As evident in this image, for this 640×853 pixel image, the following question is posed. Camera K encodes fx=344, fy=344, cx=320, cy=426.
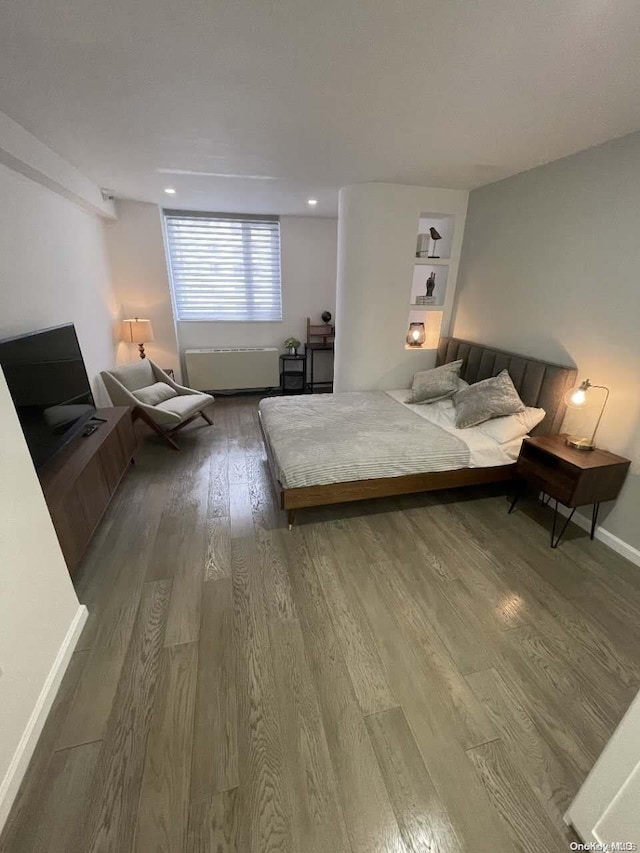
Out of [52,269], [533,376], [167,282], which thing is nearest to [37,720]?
[52,269]

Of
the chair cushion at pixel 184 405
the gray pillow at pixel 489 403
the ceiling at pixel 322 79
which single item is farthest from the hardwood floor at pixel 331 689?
the ceiling at pixel 322 79

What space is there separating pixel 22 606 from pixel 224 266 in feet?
15.0

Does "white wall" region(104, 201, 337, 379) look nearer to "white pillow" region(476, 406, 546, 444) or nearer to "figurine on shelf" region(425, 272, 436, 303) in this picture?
"figurine on shelf" region(425, 272, 436, 303)

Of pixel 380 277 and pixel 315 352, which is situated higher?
pixel 380 277

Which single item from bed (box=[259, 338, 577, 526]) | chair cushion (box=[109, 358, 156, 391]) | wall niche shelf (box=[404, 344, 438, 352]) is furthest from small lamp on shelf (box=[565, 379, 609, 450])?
chair cushion (box=[109, 358, 156, 391])

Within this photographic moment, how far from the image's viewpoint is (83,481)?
6.73 ft

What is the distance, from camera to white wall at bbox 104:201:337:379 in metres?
4.21

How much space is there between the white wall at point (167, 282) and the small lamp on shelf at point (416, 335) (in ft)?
5.78

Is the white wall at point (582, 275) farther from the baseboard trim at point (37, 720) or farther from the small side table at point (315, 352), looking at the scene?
the baseboard trim at point (37, 720)

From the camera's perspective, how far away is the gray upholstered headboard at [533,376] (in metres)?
2.53

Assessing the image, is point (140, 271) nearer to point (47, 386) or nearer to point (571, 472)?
point (47, 386)

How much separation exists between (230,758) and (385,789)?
54cm

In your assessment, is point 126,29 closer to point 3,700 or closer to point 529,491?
point 3,700

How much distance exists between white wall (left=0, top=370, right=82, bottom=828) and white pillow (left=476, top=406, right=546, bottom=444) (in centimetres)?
276
